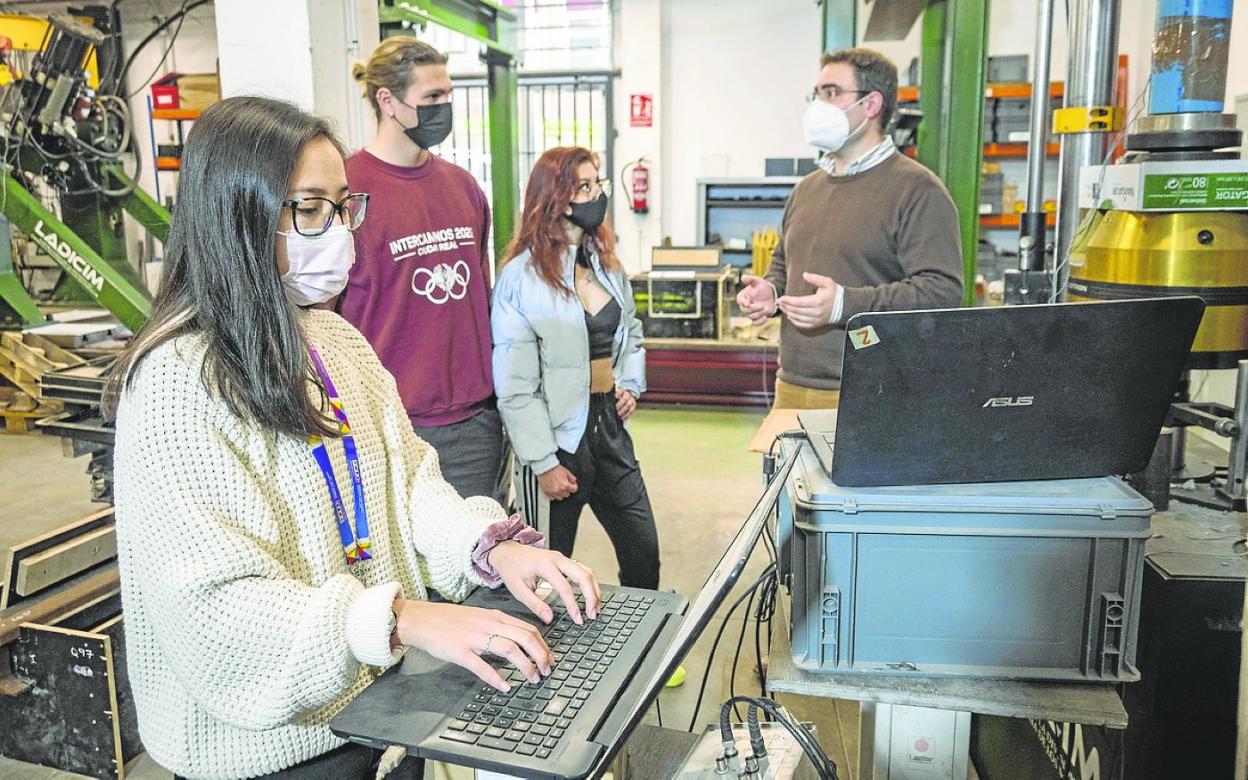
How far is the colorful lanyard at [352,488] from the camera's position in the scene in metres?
1.09

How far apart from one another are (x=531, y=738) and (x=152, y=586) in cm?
42

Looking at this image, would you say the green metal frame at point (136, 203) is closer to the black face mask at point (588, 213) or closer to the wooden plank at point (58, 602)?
the wooden plank at point (58, 602)

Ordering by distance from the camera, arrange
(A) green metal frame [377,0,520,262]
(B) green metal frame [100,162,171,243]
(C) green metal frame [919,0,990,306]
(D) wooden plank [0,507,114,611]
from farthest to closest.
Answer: (B) green metal frame [100,162,171,243] → (A) green metal frame [377,0,520,262] → (C) green metal frame [919,0,990,306] → (D) wooden plank [0,507,114,611]

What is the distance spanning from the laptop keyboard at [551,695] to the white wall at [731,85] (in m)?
6.82

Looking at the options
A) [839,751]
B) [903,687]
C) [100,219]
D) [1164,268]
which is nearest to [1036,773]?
[839,751]

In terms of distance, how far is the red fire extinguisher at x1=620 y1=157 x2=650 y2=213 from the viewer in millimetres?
7449

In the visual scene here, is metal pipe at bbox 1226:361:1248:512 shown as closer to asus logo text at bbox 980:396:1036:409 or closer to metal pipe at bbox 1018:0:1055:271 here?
asus logo text at bbox 980:396:1036:409

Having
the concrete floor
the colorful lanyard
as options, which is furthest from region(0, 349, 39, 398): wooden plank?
the colorful lanyard

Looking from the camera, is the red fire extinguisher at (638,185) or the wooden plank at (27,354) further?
the red fire extinguisher at (638,185)

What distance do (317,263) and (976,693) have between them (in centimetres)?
92

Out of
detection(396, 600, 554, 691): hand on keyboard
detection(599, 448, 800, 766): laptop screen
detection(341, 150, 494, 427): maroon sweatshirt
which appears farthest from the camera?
detection(341, 150, 494, 427): maroon sweatshirt

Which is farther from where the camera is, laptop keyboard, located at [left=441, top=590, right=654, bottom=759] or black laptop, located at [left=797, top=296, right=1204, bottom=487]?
black laptop, located at [left=797, top=296, right=1204, bottom=487]

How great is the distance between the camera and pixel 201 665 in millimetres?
933

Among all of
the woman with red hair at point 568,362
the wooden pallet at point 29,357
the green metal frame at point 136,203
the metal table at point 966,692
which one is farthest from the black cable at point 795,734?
the wooden pallet at point 29,357
